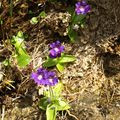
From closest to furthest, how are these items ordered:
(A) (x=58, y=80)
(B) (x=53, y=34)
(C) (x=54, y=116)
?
1. (C) (x=54, y=116)
2. (A) (x=58, y=80)
3. (B) (x=53, y=34)

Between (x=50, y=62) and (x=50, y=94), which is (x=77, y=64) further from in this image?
(x=50, y=94)

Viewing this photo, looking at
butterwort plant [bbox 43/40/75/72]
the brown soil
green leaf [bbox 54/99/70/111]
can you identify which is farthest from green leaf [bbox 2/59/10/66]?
green leaf [bbox 54/99/70/111]

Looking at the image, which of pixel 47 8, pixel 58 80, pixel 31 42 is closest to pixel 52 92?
pixel 58 80

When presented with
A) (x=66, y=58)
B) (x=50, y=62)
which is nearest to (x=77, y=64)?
(x=66, y=58)

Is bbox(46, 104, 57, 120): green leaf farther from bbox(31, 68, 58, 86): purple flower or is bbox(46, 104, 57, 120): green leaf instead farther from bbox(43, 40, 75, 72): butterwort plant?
bbox(43, 40, 75, 72): butterwort plant

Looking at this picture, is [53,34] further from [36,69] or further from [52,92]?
[52,92]

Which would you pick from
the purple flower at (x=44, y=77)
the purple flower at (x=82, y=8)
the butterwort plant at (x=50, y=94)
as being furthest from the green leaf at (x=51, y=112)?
the purple flower at (x=82, y=8)

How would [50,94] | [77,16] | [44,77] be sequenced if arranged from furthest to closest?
1. [77,16]
2. [50,94]
3. [44,77]
